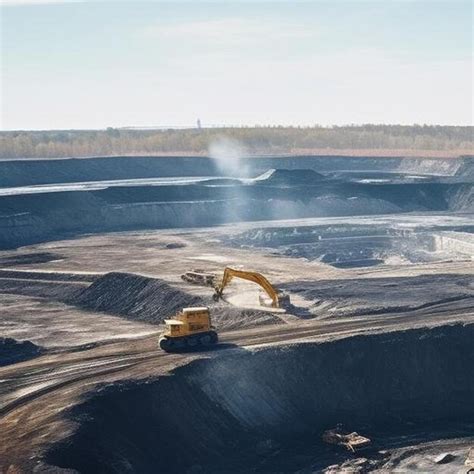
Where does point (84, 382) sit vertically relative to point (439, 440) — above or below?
above

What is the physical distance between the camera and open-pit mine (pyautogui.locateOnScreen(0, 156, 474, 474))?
3753 centimetres

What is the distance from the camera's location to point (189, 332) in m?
45.3

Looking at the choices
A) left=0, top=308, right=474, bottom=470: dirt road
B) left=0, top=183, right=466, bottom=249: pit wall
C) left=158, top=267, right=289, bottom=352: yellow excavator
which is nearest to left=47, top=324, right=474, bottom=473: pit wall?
left=0, top=308, right=474, bottom=470: dirt road

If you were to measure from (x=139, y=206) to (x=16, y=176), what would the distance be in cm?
2883

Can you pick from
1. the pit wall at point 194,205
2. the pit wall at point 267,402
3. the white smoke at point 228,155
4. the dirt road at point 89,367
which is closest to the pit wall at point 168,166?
the white smoke at point 228,155

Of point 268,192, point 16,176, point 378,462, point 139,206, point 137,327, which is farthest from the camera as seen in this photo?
point 16,176

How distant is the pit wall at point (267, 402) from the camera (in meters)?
36.3

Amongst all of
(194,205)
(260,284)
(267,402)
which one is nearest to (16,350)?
(260,284)

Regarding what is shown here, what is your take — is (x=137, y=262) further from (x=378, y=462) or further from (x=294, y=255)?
(x=378, y=462)

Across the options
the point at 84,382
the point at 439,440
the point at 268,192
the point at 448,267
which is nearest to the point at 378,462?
the point at 439,440

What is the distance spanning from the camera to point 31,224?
323 feet

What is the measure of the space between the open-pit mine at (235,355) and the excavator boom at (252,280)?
0.17 metres

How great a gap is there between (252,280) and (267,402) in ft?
38.7

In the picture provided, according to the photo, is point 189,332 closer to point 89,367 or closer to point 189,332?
point 189,332
